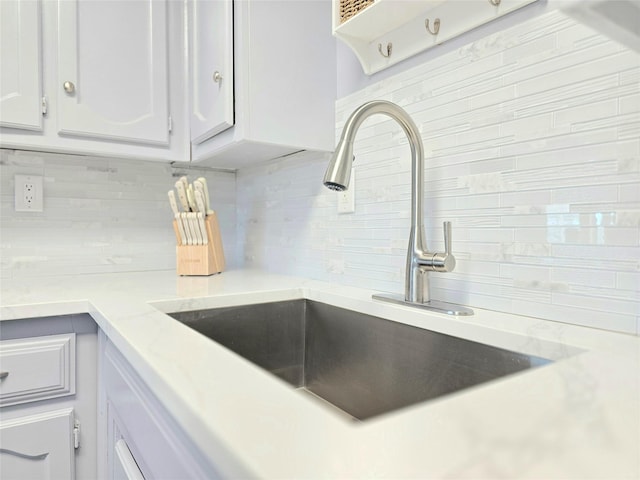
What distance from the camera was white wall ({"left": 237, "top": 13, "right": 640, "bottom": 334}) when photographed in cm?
72

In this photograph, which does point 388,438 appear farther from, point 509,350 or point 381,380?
point 381,380

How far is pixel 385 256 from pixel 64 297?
794 millimetres

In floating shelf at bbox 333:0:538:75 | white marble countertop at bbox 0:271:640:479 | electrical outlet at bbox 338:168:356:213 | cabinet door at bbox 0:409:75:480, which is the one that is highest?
floating shelf at bbox 333:0:538:75

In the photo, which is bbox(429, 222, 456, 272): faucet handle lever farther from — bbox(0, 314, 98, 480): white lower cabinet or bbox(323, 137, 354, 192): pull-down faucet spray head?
bbox(0, 314, 98, 480): white lower cabinet

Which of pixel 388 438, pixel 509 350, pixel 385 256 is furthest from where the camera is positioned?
pixel 385 256

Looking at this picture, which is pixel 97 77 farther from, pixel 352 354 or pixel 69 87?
pixel 352 354

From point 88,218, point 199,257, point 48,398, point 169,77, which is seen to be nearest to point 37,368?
point 48,398

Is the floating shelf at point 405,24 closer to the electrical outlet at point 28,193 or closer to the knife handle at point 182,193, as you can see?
the knife handle at point 182,193

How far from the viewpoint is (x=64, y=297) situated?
3.43 ft

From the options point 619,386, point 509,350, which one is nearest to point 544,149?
point 509,350

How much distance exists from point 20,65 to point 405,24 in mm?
1068

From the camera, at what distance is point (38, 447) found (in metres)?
0.99

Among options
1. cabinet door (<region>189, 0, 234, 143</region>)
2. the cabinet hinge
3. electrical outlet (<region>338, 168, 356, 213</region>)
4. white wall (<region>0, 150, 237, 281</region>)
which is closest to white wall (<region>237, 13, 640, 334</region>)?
electrical outlet (<region>338, 168, 356, 213</region>)

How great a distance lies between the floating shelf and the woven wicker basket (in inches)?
0.5
